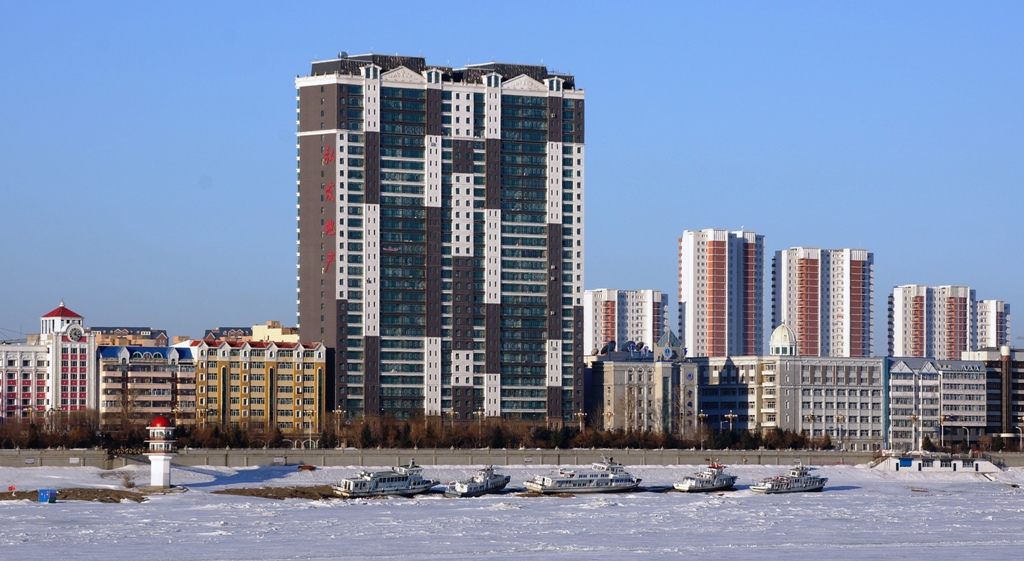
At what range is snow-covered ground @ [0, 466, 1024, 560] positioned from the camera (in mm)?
109188

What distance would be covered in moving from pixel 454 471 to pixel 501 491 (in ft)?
77.1

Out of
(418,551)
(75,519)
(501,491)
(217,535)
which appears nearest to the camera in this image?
(418,551)

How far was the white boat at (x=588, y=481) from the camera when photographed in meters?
165

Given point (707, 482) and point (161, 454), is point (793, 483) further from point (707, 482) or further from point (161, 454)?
point (161, 454)

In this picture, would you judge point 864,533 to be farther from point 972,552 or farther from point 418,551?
point 418,551

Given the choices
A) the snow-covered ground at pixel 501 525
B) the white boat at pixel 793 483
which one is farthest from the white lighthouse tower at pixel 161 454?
the white boat at pixel 793 483

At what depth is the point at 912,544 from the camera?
380ft

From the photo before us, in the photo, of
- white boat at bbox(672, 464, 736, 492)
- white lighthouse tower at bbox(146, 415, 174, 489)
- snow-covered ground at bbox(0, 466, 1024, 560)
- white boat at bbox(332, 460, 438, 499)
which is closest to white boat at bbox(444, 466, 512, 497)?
snow-covered ground at bbox(0, 466, 1024, 560)

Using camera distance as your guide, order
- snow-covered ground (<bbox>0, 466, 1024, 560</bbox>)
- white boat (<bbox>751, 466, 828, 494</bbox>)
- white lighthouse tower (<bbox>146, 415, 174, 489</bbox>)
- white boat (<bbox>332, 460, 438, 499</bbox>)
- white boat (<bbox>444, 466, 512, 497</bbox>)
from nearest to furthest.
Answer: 1. snow-covered ground (<bbox>0, 466, 1024, 560</bbox>)
2. white lighthouse tower (<bbox>146, 415, 174, 489</bbox>)
3. white boat (<bbox>332, 460, 438, 499</bbox>)
4. white boat (<bbox>444, 466, 512, 497</bbox>)
5. white boat (<bbox>751, 466, 828, 494</bbox>)

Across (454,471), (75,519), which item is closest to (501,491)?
(454,471)

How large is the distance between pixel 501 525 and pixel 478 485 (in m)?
36.0

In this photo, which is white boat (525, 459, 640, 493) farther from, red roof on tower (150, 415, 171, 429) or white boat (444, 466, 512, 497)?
red roof on tower (150, 415, 171, 429)

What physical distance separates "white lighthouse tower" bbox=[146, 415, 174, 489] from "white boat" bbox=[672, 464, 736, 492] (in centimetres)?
4492

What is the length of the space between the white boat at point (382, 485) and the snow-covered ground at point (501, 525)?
2516 mm
